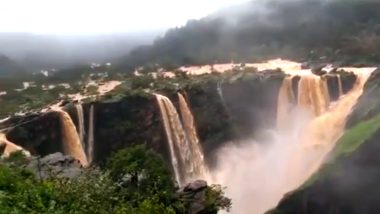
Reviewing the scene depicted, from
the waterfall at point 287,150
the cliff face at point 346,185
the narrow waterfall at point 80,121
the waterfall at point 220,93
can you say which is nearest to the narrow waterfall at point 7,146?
the narrow waterfall at point 80,121

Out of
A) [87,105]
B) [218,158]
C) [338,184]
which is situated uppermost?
[87,105]

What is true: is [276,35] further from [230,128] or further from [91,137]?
[91,137]

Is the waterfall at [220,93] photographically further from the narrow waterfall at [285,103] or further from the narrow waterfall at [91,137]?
the narrow waterfall at [91,137]

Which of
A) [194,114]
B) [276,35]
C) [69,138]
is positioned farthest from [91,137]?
[276,35]

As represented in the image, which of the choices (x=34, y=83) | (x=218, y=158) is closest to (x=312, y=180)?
(x=218, y=158)

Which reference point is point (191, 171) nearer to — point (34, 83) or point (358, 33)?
point (34, 83)

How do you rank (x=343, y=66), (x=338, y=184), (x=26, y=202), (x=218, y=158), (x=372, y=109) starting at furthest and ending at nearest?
(x=343, y=66) < (x=218, y=158) < (x=372, y=109) < (x=338, y=184) < (x=26, y=202)
